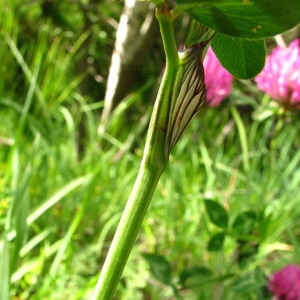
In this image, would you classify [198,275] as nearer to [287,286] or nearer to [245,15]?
[287,286]

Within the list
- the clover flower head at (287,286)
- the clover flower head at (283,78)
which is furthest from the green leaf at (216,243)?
the clover flower head at (283,78)

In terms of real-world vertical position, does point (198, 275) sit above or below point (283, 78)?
below

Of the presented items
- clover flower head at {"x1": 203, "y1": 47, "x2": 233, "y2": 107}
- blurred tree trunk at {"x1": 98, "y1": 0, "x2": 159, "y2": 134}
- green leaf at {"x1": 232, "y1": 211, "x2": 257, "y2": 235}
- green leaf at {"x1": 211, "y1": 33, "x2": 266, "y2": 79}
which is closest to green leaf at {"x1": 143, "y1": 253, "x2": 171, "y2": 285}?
green leaf at {"x1": 232, "y1": 211, "x2": 257, "y2": 235}

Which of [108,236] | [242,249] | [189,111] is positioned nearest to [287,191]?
[108,236]

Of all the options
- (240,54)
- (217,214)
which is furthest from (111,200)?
(240,54)

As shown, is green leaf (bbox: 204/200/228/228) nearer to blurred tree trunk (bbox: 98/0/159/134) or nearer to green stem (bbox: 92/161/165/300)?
green stem (bbox: 92/161/165/300)

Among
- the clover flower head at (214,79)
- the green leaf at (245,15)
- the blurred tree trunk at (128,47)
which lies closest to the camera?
Answer: the green leaf at (245,15)

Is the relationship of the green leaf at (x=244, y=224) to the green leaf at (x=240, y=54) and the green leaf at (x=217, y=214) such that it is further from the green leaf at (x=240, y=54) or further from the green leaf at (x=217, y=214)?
the green leaf at (x=240, y=54)
